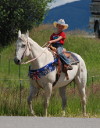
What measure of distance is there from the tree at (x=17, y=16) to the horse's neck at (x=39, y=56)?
23632 mm

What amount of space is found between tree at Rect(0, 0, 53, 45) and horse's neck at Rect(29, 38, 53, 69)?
23.6m

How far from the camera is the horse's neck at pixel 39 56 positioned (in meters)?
15.6

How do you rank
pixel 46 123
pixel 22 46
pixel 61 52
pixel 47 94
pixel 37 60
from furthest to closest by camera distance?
pixel 61 52
pixel 47 94
pixel 37 60
pixel 22 46
pixel 46 123

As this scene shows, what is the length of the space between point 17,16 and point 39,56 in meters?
23.9

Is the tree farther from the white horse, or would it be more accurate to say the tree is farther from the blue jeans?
the white horse

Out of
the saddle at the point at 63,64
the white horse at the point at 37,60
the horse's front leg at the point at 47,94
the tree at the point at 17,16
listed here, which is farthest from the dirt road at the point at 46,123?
the tree at the point at 17,16

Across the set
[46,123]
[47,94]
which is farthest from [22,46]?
[46,123]

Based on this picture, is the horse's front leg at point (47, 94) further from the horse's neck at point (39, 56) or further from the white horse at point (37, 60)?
the horse's neck at point (39, 56)

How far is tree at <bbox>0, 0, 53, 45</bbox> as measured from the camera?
130 ft

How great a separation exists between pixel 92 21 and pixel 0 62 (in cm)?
1025

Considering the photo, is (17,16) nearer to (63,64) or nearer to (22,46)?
(63,64)

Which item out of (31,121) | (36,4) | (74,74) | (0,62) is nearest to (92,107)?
(74,74)

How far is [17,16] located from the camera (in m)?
39.4

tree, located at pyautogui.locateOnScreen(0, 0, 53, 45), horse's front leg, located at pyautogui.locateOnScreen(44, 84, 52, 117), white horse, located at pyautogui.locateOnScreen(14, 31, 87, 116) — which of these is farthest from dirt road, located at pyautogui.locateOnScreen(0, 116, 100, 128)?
tree, located at pyautogui.locateOnScreen(0, 0, 53, 45)
